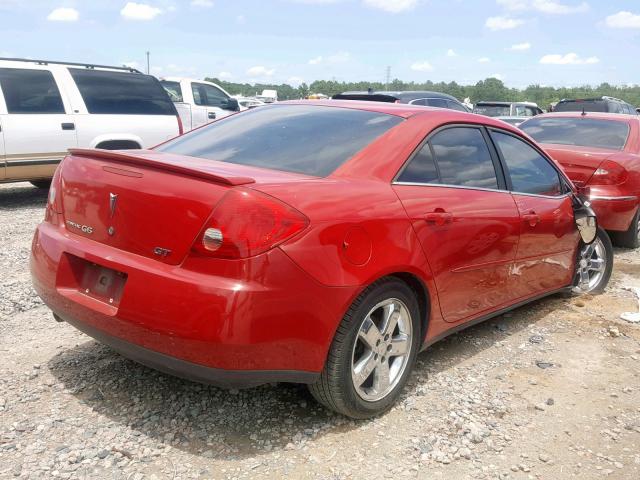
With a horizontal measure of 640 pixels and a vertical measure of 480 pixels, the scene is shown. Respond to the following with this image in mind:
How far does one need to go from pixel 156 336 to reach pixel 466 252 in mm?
1725

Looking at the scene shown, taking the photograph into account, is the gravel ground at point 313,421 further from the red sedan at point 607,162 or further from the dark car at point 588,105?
the dark car at point 588,105

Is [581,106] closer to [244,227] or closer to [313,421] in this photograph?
[313,421]

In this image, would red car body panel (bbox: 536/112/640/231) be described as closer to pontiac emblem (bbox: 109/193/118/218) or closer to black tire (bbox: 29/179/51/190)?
pontiac emblem (bbox: 109/193/118/218)

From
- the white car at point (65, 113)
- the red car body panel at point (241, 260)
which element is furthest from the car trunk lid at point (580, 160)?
the white car at point (65, 113)

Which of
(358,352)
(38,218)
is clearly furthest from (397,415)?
(38,218)

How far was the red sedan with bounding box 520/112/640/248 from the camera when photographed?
623 centimetres

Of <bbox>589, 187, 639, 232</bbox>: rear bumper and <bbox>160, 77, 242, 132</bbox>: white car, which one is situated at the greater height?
<bbox>160, 77, 242, 132</bbox>: white car

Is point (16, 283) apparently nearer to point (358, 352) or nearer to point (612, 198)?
point (358, 352)

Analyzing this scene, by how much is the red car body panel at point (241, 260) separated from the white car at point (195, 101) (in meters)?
10.1

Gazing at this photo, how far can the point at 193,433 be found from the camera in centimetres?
272

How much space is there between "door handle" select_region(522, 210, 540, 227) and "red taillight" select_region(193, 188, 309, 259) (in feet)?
6.60

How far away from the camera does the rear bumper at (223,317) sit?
230cm

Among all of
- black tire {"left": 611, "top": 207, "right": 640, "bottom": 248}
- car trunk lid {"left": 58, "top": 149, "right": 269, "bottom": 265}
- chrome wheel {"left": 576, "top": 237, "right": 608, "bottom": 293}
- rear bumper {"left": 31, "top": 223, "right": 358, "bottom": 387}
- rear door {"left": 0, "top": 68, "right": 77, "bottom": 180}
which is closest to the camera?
rear bumper {"left": 31, "top": 223, "right": 358, "bottom": 387}

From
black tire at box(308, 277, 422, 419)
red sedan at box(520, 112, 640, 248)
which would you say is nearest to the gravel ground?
A: black tire at box(308, 277, 422, 419)
